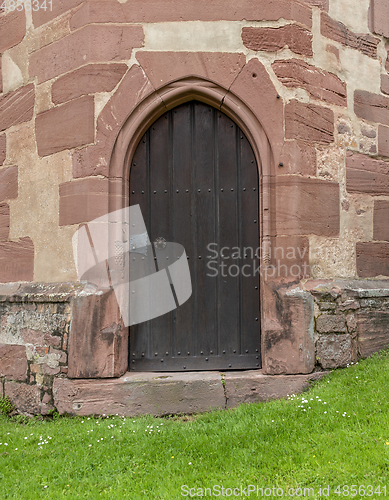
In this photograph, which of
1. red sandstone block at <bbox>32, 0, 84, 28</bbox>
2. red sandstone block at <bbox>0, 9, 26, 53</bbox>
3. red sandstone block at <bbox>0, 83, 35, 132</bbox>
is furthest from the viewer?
red sandstone block at <bbox>0, 9, 26, 53</bbox>

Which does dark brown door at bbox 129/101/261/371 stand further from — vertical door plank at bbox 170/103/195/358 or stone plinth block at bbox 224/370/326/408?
stone plinth block at bbox 224/370/326/408

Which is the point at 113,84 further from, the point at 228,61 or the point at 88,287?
the point at 88,287

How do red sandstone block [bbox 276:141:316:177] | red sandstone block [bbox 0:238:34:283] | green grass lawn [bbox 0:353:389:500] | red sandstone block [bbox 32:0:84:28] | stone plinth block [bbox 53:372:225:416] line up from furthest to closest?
red sandstone block [bbox 0:238:34:283]
red sandstone block [bbox 32:0:84:28]
red sandstone block [bbox 276:141:316:177]
stone plinth block [bbox 53:372:225:416]
green grass lawn [bbox 0:353:389:500]

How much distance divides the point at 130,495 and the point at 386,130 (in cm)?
384

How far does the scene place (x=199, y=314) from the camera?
376 centimetres

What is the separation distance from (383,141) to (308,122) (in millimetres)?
960

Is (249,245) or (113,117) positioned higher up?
(113,117)

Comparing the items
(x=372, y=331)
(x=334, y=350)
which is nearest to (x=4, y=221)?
(x=334, y=350)

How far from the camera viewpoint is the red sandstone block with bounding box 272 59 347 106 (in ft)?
12.2

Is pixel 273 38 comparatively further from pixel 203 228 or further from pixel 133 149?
pixel 203 228

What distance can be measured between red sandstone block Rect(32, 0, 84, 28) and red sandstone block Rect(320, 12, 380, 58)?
219cm

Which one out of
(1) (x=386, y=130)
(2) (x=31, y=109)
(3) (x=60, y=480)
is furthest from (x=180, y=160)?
(3) (x=60, y=480)

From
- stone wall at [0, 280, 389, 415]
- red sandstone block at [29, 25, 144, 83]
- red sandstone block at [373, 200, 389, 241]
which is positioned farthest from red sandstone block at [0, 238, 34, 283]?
red sandstone block at [373, 200, 389, 241]

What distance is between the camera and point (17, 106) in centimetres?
418
